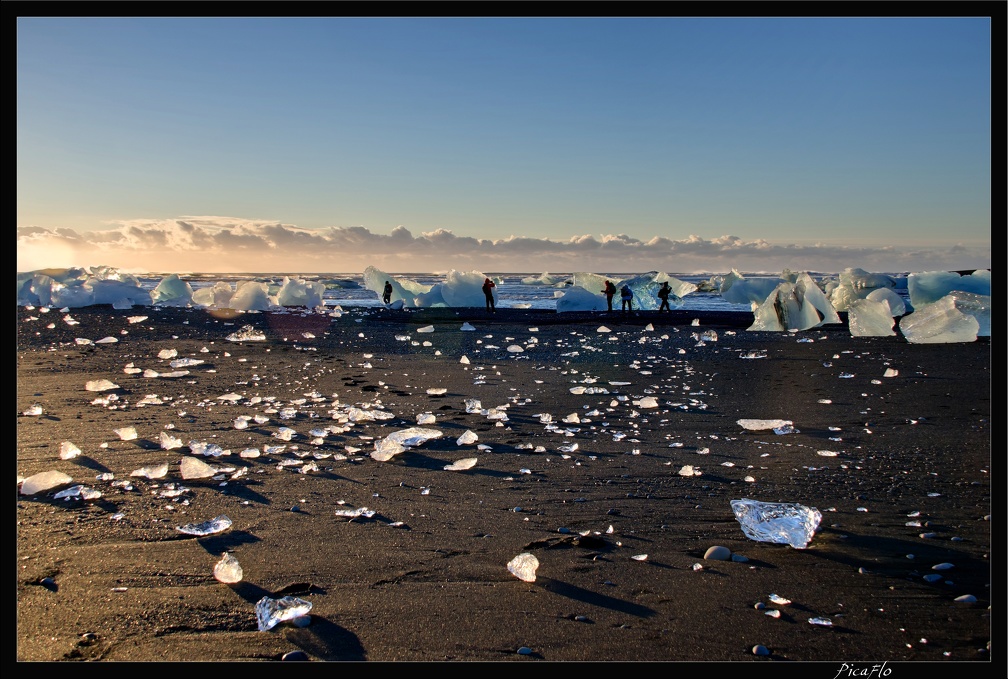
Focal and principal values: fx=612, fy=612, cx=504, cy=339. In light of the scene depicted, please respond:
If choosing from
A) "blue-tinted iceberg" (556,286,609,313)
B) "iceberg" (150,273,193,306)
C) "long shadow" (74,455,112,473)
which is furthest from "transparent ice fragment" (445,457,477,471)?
"iceberg" (150,273,193,306)

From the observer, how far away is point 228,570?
226 cm

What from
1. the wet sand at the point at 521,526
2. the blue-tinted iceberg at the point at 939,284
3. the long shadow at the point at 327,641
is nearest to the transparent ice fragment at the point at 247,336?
the wet sand at the point at 521,526

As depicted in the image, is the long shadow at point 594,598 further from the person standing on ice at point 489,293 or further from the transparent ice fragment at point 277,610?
the person standing on ice at point 489,293

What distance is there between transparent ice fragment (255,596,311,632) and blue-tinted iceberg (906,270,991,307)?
1613 cm

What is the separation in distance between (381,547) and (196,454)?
76.4 inches

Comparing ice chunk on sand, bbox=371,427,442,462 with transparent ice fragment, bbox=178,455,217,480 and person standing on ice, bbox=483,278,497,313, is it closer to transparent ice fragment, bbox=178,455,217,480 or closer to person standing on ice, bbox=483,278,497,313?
transparent ice fragment, bbox=178,455,217,480

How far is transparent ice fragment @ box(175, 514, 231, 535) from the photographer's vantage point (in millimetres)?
2658

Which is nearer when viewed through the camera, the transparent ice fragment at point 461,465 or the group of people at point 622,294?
the transparent ice fragment at point 461,465

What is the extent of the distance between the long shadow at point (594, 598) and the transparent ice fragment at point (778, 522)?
0.78 meters

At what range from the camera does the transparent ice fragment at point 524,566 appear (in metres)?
2.24

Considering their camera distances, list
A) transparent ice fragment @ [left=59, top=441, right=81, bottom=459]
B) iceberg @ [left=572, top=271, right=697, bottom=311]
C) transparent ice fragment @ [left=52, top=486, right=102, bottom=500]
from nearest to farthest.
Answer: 1. transparent ice fragment @ [left=52, top=486, right=102, bottom=500]
2. transparent ice fragment @ [left=59, top=441, right=81, bottom=459]
3. iceberg @ [left=572, top=271, right=697, bottom=311]

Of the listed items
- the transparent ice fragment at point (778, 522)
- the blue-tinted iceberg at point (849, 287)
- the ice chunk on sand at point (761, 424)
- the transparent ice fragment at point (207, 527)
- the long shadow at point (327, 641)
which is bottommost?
the transparent ice fragment at point (207, 527)

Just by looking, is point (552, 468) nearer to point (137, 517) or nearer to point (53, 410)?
point (137, 517)
